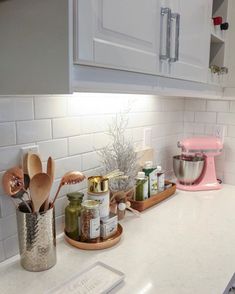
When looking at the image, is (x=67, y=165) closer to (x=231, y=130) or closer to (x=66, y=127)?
(x=66, y=127)

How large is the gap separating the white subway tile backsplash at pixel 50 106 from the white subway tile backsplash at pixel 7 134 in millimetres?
99

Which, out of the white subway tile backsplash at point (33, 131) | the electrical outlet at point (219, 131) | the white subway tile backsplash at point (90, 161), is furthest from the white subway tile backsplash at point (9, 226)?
the electrical outlet at point (219, 131)

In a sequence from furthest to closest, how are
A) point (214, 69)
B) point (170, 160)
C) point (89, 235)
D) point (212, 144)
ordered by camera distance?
point (170, 160), point (212, 144), point (214, 69), point (89, 235)

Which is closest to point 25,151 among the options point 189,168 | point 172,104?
point 189,168

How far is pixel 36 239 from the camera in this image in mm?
857

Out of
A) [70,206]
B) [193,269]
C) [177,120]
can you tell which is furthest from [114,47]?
[177,120]

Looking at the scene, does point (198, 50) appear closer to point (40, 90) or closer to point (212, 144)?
point (212, 144)

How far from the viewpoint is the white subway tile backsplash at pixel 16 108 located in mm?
882

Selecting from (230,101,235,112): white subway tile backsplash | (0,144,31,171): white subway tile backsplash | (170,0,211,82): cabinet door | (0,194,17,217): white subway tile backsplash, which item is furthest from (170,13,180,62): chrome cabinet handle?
(230,101,235,112): white subway tile backsplash

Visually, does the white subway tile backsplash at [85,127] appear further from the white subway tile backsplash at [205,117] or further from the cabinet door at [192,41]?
the cabinet door at [192,41]

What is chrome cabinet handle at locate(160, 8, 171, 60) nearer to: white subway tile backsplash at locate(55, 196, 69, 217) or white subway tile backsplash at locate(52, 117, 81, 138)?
white subway tile backsplash at locate(52, 117, 81, 138)

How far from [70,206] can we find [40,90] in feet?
1.59

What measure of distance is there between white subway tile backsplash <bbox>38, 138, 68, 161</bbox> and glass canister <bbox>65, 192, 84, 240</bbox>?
0.52ft

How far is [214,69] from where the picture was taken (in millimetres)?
1402
